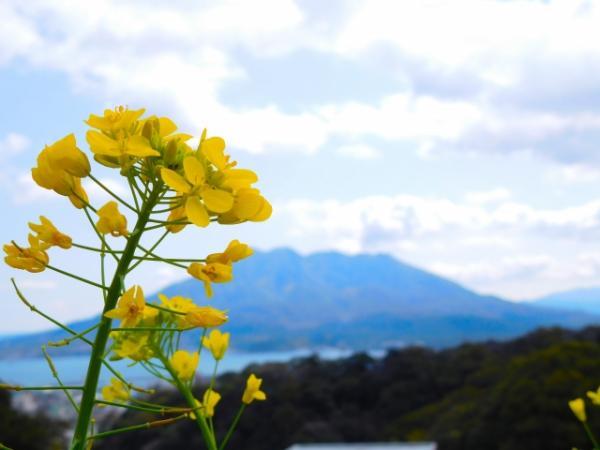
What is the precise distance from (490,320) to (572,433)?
618ft

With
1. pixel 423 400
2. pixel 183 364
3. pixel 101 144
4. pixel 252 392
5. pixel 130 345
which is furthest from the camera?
pixel 423 400

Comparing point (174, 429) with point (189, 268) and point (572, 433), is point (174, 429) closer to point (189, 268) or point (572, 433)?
point (572, 433)

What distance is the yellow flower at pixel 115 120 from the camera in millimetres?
1466

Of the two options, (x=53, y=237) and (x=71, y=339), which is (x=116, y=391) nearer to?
(x=53, y=237)

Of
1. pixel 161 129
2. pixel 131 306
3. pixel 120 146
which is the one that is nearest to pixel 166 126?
pixel 161 129

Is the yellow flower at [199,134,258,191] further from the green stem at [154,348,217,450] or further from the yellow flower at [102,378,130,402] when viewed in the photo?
the yellow flower at [102,378,130,402]

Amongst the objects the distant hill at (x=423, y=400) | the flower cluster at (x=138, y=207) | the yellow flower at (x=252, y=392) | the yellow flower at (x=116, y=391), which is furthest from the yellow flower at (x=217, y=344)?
the distant hill at (x=423, y=400)

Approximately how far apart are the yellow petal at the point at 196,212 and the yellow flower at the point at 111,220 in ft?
0.44

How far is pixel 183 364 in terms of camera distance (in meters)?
2.15

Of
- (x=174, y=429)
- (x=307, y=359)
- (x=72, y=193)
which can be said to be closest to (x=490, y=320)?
(x=307, y=359)

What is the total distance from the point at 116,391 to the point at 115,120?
39.8 inches

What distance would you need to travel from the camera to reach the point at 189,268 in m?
1.42

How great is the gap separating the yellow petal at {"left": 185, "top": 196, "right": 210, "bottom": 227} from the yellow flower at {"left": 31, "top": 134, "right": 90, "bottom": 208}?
280mm

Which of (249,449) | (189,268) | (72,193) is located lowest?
(249,449)
